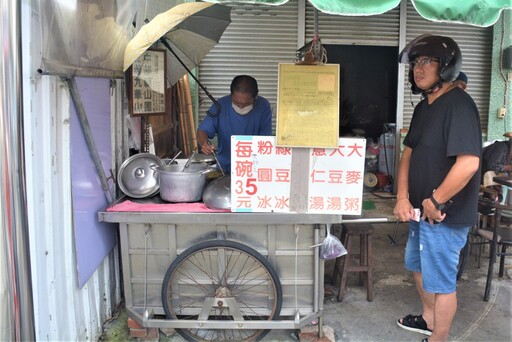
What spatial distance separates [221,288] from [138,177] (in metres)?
1.08

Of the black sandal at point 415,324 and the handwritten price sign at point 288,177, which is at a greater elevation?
A: the handwritten price sign at point 288,177

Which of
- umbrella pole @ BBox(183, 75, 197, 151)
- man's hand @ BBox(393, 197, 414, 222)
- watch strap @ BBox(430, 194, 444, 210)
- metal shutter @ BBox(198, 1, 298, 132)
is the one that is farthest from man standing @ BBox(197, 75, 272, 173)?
metal shutter @ BBox(198, 1, 298, 132)

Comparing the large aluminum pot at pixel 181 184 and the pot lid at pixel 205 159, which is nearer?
the large aluminum pot at pixel 181 184

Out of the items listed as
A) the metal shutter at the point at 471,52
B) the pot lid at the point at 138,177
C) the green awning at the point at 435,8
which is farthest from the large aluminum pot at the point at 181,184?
the metal shutter at the point at 471,52

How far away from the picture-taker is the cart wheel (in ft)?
10.3

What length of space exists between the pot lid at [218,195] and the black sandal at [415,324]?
1.72 meters

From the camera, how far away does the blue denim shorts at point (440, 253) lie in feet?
9.58

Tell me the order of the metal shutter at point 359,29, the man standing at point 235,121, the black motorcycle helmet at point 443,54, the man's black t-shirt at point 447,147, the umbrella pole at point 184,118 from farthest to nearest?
1. the metal shutter at point 359,29
2. the umbrella pole at point 184,118
3. the man standing at point 235,121
4. the black motorcycle helmet at point 443,54
5. the man's black t-shirt at point 447,147

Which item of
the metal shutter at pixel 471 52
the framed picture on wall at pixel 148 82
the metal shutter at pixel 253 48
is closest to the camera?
the framed picture on wall at pixel 148 82

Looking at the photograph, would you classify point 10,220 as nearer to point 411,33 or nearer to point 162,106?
point 162,106

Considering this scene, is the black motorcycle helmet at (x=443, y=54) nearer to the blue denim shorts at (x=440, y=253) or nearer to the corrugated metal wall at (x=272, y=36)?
the blue denim shorts at (x=440, y=253)

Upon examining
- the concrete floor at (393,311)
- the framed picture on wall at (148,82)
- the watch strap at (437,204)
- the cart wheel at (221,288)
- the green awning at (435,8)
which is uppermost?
the green awning at (435,8)

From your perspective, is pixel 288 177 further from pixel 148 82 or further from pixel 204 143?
pixel 148 82

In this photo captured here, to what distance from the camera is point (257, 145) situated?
3.02m
